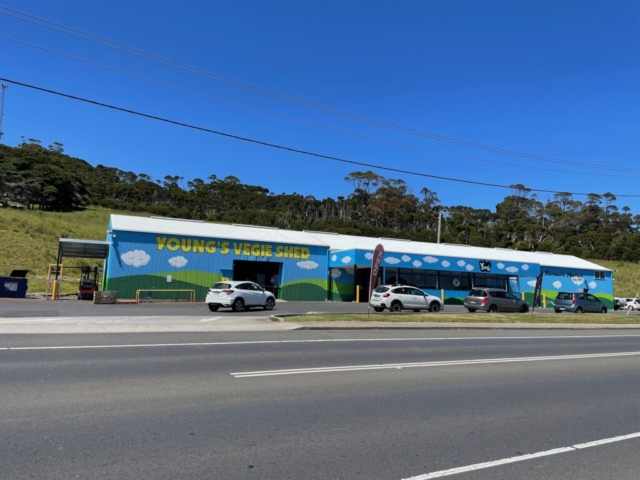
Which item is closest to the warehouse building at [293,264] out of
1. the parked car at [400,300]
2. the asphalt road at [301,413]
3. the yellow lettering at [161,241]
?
the yellow lettering at [161,241]

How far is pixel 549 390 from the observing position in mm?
8359

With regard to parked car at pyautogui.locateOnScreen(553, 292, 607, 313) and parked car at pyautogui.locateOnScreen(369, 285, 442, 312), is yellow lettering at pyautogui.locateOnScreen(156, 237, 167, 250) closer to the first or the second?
parked car at pyautogui.locateOnScreen(369, 285, 442, 312)

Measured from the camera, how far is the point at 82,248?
31.8 metres

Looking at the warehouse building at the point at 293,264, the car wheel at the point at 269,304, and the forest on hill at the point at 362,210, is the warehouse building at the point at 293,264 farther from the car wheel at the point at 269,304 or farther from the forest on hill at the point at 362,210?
the forest on hill at the point at 362,210

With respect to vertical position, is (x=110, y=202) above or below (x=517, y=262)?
above

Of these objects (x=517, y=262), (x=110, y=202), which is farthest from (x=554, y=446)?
(x=110, y=202)

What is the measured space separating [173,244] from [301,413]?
28.4m

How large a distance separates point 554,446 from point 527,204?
5272 inches

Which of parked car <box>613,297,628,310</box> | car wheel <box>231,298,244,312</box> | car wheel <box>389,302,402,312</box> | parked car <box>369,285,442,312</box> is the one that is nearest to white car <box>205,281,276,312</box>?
car wheel <box>231,298,244,312</box>

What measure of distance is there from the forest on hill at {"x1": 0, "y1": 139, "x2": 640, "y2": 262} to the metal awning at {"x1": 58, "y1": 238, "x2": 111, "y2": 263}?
6011 centimetres

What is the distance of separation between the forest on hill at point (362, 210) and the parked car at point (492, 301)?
59788 millimetres

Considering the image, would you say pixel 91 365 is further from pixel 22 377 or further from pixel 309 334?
pixel 309 334

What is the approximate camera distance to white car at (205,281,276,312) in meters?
24.0

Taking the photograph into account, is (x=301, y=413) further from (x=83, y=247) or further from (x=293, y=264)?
(x=293, y=264)
